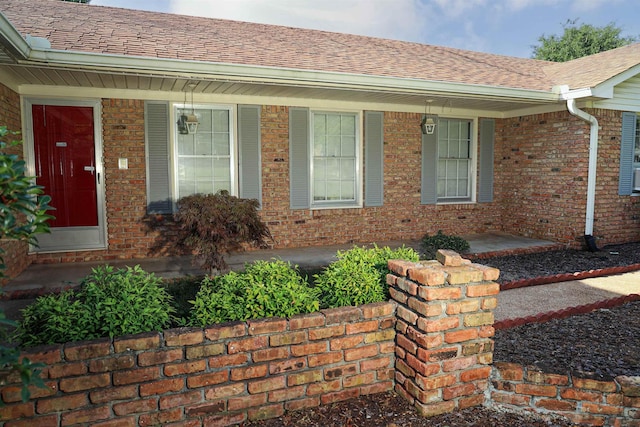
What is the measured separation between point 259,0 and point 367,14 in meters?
13.9

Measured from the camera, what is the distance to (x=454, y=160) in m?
9.26

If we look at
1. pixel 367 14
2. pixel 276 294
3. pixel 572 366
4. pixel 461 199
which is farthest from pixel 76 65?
pixel 367 14

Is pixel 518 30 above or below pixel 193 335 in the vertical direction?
above

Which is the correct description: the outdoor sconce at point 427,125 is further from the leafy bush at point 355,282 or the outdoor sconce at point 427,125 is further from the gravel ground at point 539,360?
the leafy bush at point 355,282

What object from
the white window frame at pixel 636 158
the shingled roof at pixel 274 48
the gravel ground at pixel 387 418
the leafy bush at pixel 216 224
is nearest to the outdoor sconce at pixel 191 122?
the shingled roof at pixel 274 48

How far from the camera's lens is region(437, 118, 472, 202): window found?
9109 millimetres

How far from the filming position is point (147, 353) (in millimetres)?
2303

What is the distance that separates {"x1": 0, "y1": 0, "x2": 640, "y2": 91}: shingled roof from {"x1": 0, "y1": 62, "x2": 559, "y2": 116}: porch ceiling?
0.83 ft

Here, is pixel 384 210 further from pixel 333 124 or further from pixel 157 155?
pixel 157 155

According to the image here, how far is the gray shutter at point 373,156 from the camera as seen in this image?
8234 mm

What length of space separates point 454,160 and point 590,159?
7.76ft

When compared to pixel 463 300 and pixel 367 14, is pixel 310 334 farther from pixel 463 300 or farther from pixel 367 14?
pixel 367 14

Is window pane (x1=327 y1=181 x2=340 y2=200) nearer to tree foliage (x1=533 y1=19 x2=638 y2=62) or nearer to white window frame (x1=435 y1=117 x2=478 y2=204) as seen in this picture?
white window frame (x1=435 y1=117 x2=478 y2=204)

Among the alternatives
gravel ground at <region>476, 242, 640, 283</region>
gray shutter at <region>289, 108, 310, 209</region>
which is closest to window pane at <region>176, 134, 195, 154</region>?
gray shutter at <region>289, 108, 310, 209</region>
